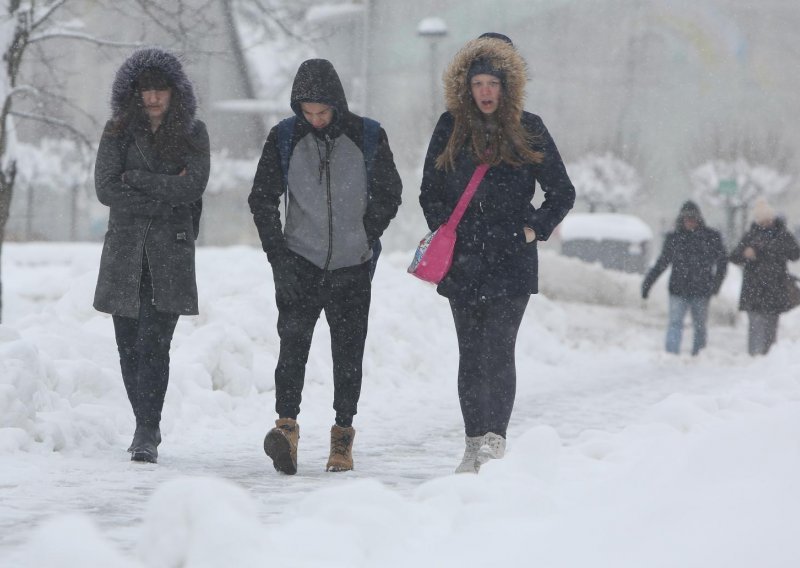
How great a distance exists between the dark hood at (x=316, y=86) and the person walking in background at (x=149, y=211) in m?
0.77

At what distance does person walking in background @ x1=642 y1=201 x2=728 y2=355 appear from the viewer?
1453 cm

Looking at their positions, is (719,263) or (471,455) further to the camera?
(719,263)

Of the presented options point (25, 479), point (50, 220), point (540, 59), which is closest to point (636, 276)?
point (540, 59)

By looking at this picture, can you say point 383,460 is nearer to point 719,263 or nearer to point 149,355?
point 149,355

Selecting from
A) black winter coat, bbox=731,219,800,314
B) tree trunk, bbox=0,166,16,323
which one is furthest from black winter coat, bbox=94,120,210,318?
black winter coat, bbox=731,219,800,314

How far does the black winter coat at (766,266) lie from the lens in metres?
14.3

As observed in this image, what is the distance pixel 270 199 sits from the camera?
6.15 meters

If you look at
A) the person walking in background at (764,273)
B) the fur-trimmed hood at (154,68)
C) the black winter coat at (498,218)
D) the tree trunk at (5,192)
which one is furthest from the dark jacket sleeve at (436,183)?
the person walking in background at (764,273)

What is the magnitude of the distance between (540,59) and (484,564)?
131 ft

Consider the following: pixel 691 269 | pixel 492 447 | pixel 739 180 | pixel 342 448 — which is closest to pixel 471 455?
pixel 492 447

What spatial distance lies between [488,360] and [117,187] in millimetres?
1959

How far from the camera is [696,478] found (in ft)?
14.4

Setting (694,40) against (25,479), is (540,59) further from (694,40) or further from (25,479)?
(25,479)

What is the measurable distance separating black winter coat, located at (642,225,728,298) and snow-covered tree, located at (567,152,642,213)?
104ft
